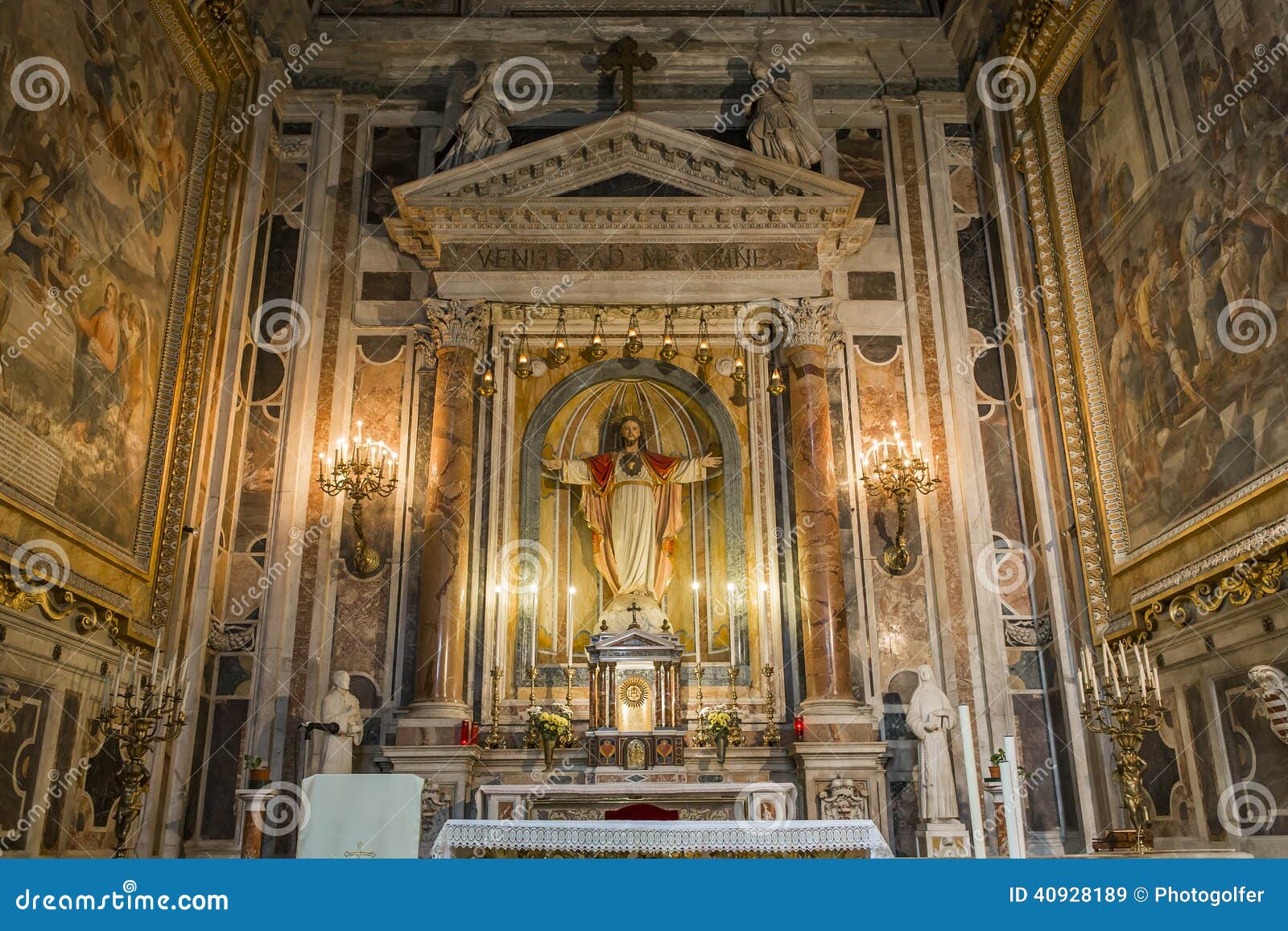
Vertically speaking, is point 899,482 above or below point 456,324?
below

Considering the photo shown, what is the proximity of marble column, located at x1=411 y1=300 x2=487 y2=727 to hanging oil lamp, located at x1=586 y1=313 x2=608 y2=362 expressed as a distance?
116 cm

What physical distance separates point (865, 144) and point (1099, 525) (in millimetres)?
5429

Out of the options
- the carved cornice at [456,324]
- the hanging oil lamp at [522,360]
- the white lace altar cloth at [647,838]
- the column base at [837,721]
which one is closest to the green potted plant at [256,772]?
the white lace altar cloth at [647,838]

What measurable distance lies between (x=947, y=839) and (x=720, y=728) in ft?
7.05

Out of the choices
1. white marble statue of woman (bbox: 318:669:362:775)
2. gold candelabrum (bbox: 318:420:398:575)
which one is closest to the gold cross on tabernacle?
gold candelabrum (bbox: 318:420:398:575)

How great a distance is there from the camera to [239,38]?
11.2 metres

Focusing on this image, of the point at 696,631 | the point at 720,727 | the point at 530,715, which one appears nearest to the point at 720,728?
the point at 720,727

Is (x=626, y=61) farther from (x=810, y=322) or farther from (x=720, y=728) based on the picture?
(x=720, y=728)

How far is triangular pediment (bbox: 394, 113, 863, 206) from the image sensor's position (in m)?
11.2

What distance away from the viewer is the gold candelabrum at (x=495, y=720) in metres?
9.95

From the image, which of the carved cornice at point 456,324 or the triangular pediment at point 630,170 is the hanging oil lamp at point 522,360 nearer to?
the carved cornice at point 456,324

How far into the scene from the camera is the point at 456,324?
36.6 feet

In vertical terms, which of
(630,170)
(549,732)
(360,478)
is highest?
(630,170)

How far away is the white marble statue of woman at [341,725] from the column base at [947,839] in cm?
509
